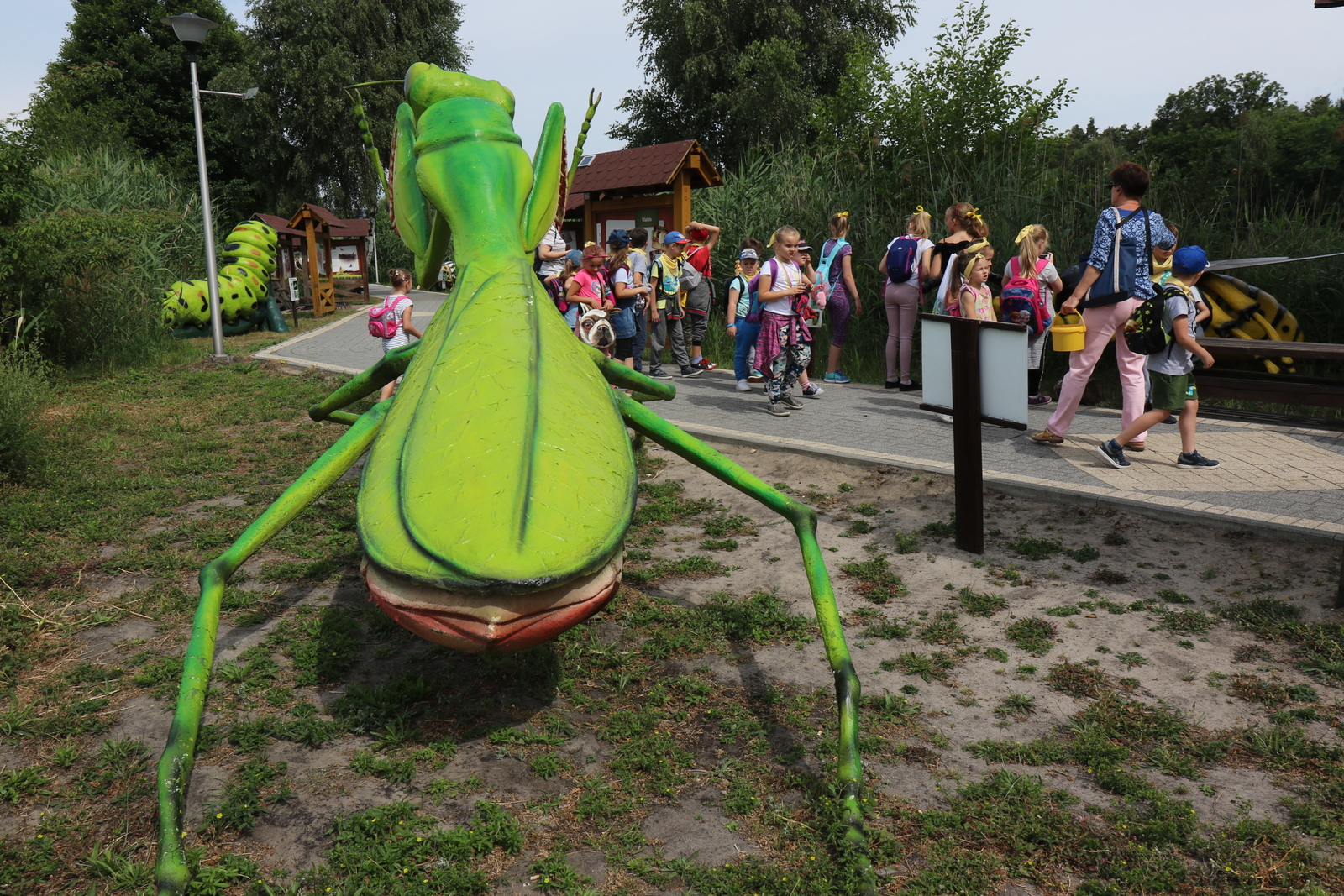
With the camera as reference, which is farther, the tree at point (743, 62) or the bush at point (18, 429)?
the tree at point (743, 62)

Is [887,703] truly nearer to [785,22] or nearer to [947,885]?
[947,885]

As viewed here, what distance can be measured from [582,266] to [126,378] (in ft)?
22.3

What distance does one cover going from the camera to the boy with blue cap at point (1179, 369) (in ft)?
19.1

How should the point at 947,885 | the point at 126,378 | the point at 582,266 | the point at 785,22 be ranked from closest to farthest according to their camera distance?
the point at 947,885 < the point at 582,266 < the point at 126,378 < the point at 785,22

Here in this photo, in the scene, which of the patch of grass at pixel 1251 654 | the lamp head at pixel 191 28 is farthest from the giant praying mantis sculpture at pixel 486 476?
the lamp head at pixel 191 28

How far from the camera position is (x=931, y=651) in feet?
12.7

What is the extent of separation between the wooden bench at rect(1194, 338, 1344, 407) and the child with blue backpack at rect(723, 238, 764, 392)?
375 centimetres

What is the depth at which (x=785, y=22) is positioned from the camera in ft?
100

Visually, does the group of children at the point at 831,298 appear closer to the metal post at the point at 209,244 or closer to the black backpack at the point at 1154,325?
the black backpack at the point at 1154,325

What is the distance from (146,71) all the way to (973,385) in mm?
37204

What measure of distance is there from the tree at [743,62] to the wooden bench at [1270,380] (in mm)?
24400

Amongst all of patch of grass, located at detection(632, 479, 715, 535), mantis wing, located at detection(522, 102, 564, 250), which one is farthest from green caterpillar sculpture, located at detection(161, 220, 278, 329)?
mantis wing, located at detection(522, 102, 564, 250)

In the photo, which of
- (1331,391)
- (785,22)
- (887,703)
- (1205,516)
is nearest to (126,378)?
(887,703)

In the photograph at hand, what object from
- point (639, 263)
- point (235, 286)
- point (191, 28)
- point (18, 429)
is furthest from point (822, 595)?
point (235, 286)
